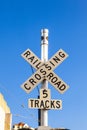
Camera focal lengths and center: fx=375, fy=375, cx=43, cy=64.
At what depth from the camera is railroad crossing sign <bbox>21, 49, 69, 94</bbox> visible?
7.54 meters

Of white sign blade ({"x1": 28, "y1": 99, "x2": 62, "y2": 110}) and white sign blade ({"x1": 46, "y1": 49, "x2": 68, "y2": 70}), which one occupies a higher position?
white sign blade ({"x1": 46, "y1": 49, "x2": 68, "y2": 70})

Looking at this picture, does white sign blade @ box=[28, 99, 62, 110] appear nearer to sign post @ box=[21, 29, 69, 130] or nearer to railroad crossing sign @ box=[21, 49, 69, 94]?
sign post @ box=[21, 29, 69, 130]

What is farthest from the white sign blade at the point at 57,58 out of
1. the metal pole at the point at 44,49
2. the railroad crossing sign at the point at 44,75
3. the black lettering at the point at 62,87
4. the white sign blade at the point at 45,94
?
the white sign blade at the point at 45,94

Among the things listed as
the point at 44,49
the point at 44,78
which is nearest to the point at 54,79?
the point at 44,78

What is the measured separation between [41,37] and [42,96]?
1298mm

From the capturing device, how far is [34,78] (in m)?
7.56

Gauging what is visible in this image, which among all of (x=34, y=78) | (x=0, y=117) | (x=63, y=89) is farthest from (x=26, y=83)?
(x=0, y=117)

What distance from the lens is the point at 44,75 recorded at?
7559mm

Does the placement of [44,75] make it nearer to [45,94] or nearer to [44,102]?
[45,94]

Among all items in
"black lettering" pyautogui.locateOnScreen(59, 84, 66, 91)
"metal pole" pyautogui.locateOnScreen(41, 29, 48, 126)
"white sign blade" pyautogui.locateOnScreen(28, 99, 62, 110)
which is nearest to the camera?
"white sign blade" pyautogui.locateOnScreen(28, 99, 62, 110)

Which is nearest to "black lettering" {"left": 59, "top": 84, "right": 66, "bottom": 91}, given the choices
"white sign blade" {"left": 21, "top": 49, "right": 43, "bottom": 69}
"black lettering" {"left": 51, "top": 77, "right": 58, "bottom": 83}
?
"black lettering" {"left": 51, "top": 77, "right": 58, "bottom": 83}

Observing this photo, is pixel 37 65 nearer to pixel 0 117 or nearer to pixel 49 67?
pixel 49 67

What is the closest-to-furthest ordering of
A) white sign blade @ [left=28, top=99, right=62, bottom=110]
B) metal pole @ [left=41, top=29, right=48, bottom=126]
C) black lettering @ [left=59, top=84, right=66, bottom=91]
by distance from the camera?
white sign blade @ [left=28, top=99, right=62, bottom=110] < metal pole @ [left=41, top=29, right=48, bottom=126] < black lettering @ [left=59, top=84, right=66, bottom=91]

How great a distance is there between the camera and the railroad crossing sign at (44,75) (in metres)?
7.54
